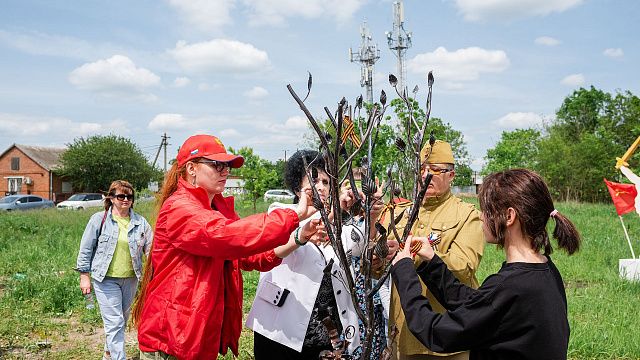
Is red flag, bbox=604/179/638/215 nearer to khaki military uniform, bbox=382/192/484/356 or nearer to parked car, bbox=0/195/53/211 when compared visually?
khaki military uniform, bbox=382/192/484/356

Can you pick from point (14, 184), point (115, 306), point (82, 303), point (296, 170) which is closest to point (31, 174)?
point (14, 184)

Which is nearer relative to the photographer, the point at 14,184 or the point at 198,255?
the point at 198,255

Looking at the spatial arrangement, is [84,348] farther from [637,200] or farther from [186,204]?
[637,200]

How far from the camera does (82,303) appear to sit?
23.3 ft

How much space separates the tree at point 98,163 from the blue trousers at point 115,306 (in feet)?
120

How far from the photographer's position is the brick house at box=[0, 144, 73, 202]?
135 feet

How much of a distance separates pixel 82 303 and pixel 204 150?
5756 mm

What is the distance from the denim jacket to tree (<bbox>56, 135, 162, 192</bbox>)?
36.6 meters

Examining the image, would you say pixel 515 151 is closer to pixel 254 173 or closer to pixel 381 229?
pixel 254 173

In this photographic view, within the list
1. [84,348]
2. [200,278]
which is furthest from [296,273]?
[84,348]

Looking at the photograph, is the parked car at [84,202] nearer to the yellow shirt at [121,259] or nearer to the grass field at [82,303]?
the grass field at [82,303]

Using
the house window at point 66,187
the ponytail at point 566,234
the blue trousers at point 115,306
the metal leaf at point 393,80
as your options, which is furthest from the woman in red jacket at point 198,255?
the house window at point 66,187

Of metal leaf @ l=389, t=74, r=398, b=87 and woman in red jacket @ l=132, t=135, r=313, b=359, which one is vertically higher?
metal leaf @ l=389, t=74, r=398, b=87

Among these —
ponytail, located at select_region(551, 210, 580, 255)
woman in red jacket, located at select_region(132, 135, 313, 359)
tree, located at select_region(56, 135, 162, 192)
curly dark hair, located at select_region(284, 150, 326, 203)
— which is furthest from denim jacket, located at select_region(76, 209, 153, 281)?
tree, located at select_region(56, 135, 162, 192)
